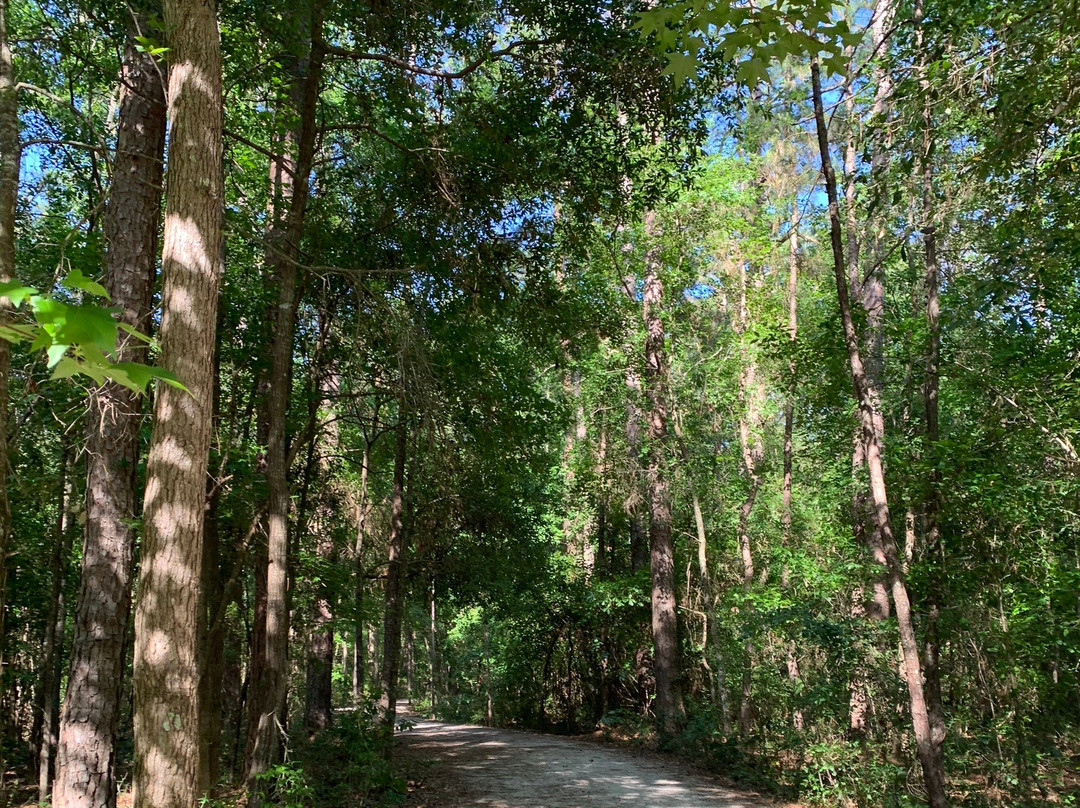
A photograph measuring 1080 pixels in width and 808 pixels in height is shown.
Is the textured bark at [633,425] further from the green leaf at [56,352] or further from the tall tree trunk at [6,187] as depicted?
the green leaf at [56,352]

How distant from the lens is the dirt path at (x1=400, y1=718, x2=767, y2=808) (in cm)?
878

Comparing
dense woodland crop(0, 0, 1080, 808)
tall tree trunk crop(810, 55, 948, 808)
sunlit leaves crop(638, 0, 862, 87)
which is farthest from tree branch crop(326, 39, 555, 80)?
sunlit leaves crop(638, 0, 862, 87)

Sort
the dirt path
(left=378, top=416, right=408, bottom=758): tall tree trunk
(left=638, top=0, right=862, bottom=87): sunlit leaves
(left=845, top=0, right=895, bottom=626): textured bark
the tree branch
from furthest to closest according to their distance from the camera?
1. (left=845, top=0, right=895, bottom=626): textured bark
2. (left=378, top=416, right=408, bottom=758): tall tree trunk
3. the dirt path
4. the tree branch
5. (left=638, top=0, right=862, bottom=87): sunlit leaves

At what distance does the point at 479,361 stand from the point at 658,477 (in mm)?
5928

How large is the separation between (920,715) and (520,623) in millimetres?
12908

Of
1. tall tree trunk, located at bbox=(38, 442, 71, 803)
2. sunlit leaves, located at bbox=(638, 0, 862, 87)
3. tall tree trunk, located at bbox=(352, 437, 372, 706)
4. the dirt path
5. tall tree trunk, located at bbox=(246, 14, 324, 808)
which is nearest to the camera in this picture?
sunlit leaves, located at bbox=(638, 0, 862, 87)

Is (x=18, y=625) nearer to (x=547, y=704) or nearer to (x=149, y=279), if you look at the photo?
(x=149, y=279)

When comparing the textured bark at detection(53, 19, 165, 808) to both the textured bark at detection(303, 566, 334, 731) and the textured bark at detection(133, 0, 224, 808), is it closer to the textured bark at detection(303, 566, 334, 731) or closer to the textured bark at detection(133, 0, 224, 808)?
the textured bark at detection(133, 0, 224, 808)

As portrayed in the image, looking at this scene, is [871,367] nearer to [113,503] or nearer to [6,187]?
[113,503]

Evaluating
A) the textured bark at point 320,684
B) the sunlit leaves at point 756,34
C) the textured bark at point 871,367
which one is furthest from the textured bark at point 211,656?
the textured bark at point 871,367

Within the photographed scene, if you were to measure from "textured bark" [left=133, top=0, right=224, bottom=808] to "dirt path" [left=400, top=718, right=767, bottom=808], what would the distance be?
612cm

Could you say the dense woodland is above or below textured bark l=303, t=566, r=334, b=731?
above

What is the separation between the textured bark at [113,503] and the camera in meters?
5.86

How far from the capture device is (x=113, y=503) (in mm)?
6348
